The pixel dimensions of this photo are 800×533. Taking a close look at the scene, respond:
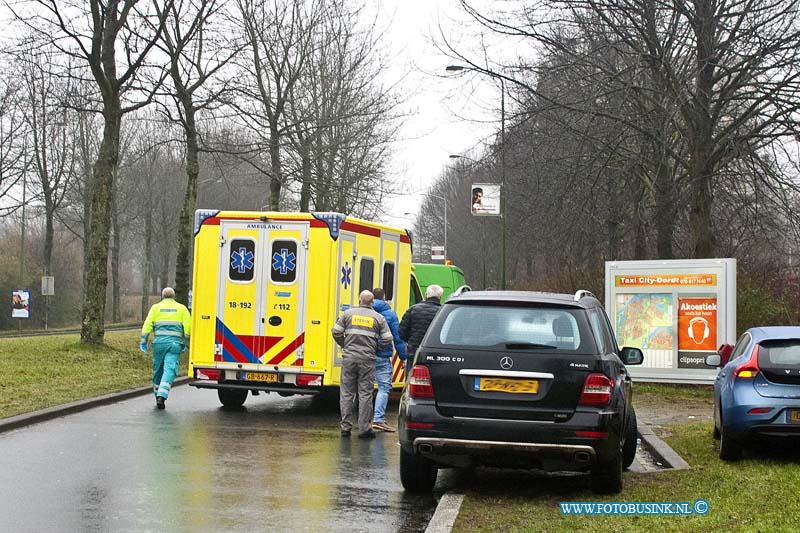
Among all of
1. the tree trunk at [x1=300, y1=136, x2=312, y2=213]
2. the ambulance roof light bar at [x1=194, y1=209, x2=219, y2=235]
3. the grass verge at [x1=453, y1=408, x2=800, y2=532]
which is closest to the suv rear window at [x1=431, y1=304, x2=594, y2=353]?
the grass verge at [x1=453, y1=408, x2=800, y2=532]

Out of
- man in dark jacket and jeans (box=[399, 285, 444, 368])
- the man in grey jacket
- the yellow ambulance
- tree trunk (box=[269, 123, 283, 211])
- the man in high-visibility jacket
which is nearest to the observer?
the man in grey jacket

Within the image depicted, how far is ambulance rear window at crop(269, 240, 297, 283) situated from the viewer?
15.3 m

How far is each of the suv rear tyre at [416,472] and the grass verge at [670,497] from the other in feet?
1.20

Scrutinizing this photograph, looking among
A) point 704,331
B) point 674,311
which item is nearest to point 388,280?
point 674,311

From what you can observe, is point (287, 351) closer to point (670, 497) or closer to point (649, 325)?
point (670, 497)

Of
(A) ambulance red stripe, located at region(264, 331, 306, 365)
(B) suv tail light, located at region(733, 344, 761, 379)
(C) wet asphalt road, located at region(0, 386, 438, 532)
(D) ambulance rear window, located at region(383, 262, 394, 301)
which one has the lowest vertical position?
(C) wet asphalt road, located at region(0, 386, 438, 532)

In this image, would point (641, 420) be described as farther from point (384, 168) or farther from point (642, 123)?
point (384, 168)

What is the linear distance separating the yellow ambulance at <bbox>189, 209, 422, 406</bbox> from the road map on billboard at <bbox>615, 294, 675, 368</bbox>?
6977mm

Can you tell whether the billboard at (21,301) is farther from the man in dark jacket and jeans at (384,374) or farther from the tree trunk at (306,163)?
the man in dark jacket and jeans at (384,374)

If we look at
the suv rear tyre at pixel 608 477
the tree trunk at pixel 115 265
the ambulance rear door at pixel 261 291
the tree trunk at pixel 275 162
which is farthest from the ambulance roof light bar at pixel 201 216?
the tree trunk at pixel 115 265

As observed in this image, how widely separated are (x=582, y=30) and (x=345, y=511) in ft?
48.6

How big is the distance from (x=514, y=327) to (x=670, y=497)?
1817 mm

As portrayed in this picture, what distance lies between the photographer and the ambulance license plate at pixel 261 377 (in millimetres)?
15188

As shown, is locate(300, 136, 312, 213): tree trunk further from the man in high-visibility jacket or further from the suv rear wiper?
the suv rear wiper
